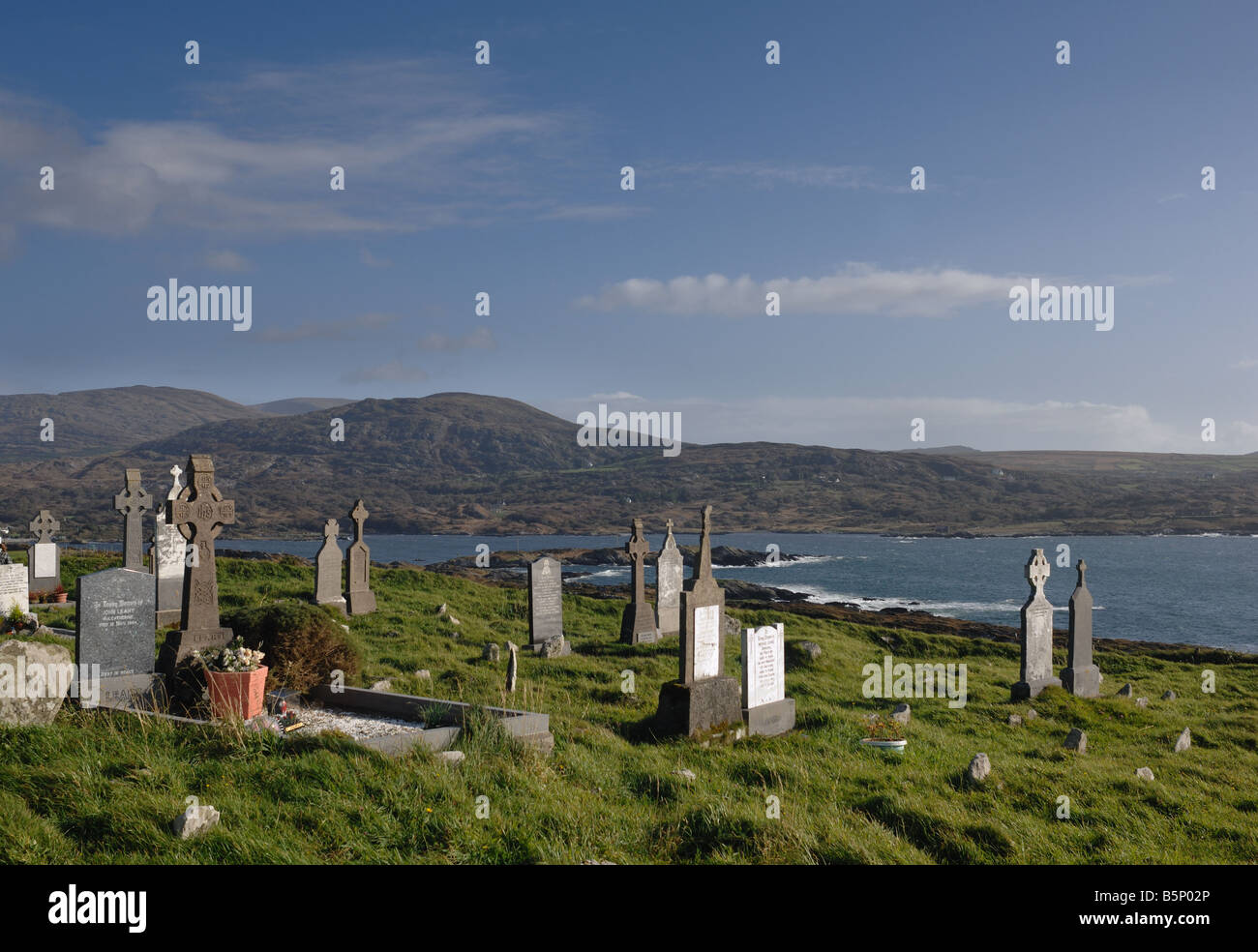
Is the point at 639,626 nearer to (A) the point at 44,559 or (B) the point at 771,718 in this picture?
(B) the point at 771,718

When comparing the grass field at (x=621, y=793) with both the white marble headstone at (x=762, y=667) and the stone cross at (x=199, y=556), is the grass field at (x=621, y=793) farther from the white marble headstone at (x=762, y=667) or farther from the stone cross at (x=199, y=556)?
the stone cross at (x=199, y=556)

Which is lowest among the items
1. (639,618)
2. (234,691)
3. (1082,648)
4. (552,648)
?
(552,648)

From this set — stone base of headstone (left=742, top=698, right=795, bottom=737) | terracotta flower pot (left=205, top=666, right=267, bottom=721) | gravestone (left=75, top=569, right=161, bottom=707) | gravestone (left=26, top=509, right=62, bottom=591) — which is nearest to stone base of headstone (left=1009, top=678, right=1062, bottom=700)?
stone base of headstone (left=742, top=698, right=795, bottom=737)

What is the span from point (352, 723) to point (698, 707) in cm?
429

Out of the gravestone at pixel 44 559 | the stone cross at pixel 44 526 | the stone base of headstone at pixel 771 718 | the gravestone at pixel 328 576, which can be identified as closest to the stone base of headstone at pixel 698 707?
the stone base of headstone at pixel 771 718

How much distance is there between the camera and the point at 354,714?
1080 centimetres

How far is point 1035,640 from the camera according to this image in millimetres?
16500

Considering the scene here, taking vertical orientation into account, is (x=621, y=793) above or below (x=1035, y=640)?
above

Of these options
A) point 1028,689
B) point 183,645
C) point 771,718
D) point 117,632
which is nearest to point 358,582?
point 183,645

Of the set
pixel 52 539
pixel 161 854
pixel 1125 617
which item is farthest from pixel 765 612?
pixel 1125 617

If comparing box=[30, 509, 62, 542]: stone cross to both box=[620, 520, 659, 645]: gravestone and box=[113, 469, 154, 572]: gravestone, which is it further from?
box=[620, 520, 659, 645]: gravestone

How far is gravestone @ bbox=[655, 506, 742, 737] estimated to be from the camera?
11031mm

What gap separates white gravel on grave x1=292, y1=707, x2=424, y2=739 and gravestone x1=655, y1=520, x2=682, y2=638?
10992mm
